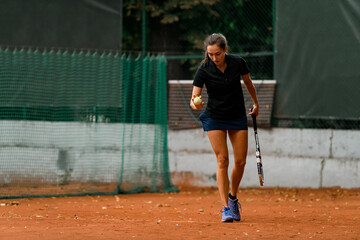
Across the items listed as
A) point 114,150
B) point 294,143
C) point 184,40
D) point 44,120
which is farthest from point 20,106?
point 294,143

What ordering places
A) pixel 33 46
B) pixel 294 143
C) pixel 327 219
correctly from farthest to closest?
pixel 33 46
pixel 294 143
pixel 327 219

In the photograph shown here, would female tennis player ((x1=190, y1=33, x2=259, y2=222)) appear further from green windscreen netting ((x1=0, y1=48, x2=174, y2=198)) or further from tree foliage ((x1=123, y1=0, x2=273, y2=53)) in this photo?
tree foliage ((x1=123, y1=0, x2=273, y2=53))

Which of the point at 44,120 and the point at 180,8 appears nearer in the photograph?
the point at 44,120

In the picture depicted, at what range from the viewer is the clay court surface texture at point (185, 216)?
6.01 metres

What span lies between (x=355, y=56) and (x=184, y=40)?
311cm

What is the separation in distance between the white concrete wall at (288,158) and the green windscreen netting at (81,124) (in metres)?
0.65

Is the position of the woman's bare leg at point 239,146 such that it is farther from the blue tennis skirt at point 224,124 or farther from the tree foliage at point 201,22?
the tree foliage at point 201,22

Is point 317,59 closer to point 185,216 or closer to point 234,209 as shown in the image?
point 185,216

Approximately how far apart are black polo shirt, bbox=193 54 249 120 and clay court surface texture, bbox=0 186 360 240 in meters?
1.15

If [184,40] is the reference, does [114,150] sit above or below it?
below

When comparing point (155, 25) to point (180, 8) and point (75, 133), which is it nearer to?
point (180, 8)

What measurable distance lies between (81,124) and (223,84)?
427 cm

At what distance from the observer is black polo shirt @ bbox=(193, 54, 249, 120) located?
6883mm

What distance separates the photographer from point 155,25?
40.2 feet
